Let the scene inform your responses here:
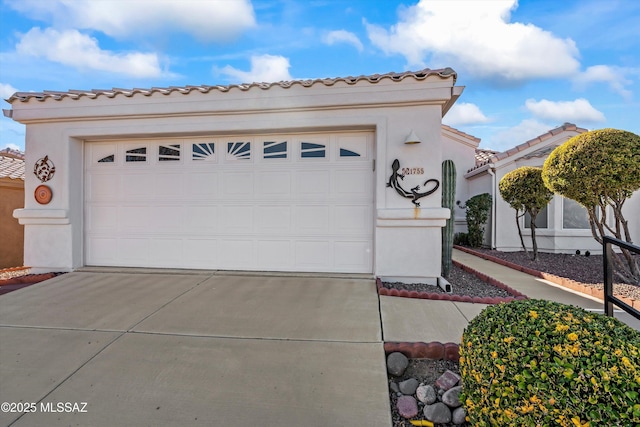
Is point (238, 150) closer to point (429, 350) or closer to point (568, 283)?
point (429, 350)

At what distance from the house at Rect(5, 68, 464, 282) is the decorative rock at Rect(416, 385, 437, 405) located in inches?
116

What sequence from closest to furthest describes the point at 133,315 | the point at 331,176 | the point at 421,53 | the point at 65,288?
the point at 133,315 → the point at 65,288 → the point at 331,176 → the point at 421,53

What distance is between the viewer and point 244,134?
6086 millimetres

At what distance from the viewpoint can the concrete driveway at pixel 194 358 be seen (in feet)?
7.86

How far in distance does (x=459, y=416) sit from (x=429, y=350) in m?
0.68

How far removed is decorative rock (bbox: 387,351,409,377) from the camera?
2893 mm

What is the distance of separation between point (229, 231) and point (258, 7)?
16.9 feet

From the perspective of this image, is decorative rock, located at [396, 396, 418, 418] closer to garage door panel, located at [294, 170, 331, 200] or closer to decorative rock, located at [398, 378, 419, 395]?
decorative rock, located at [398, 378, 419, 395]

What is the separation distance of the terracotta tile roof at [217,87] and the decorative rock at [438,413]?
480 centimetres

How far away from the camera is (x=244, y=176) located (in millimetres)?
6164

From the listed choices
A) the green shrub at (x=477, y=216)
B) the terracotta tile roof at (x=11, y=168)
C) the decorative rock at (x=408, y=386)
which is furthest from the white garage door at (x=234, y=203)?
the green shrub at (x=477, y=216)

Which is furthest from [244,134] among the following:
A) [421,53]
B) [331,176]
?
[421,53]

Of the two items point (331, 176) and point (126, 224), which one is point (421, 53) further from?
point (126, 224)

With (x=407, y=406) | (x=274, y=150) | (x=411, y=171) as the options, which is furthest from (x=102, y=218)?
(x=407, y=406)
